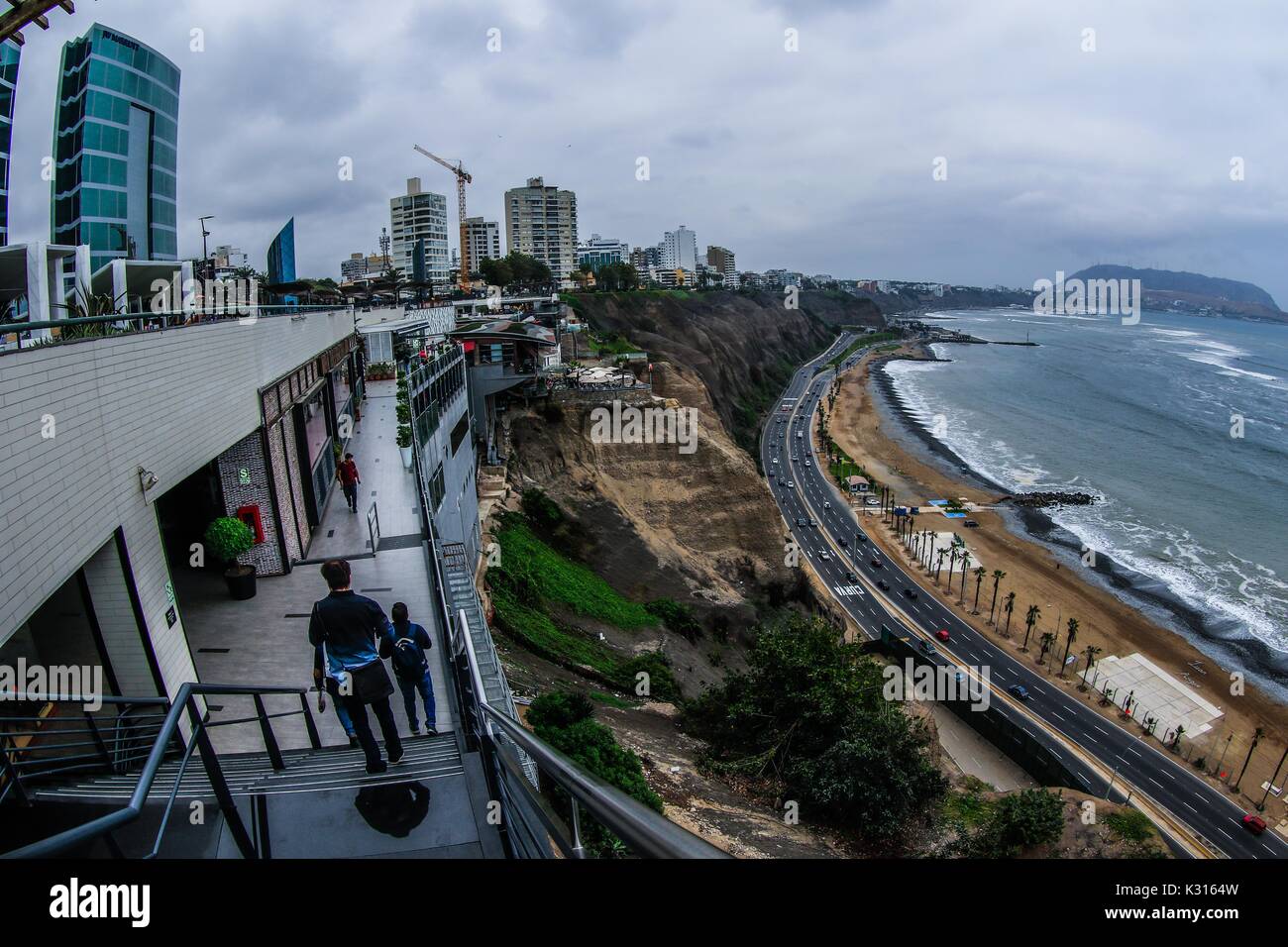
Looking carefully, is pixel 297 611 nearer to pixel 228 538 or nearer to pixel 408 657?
pixel 228 538

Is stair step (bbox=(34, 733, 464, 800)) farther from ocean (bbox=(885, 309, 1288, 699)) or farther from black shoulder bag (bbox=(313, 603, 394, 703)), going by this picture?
ocean (bbox=(885, 309, 1288, 699))

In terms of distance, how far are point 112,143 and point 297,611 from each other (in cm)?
1325

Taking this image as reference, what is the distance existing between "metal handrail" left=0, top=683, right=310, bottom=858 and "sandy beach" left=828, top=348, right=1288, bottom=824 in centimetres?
3232

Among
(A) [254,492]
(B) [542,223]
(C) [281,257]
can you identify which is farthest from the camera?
(B) [542,223]

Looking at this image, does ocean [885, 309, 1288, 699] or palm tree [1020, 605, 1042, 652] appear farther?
ocean [885, 309, 1288, 699]

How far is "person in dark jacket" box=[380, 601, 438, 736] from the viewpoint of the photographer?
649cm

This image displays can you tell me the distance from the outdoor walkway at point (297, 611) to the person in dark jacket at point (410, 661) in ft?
1.48

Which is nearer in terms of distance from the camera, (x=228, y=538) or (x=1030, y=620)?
(x=228, y=538)

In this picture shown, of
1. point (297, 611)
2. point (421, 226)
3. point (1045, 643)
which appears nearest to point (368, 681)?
point (297, 611)

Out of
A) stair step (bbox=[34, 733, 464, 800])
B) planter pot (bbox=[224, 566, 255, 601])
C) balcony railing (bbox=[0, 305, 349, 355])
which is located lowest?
stair step (bbox=[34, 733, 464, 800])

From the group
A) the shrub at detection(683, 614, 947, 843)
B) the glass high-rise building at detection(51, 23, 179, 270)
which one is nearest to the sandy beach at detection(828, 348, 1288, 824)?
the shrub at detection(683, 614, 947, 843)

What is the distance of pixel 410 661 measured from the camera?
6.60 metres

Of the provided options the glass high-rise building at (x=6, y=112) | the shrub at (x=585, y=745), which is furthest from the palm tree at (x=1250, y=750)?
the glass high-rise building at (x=6, y=112)

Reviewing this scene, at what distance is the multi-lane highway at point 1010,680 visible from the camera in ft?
79.6
